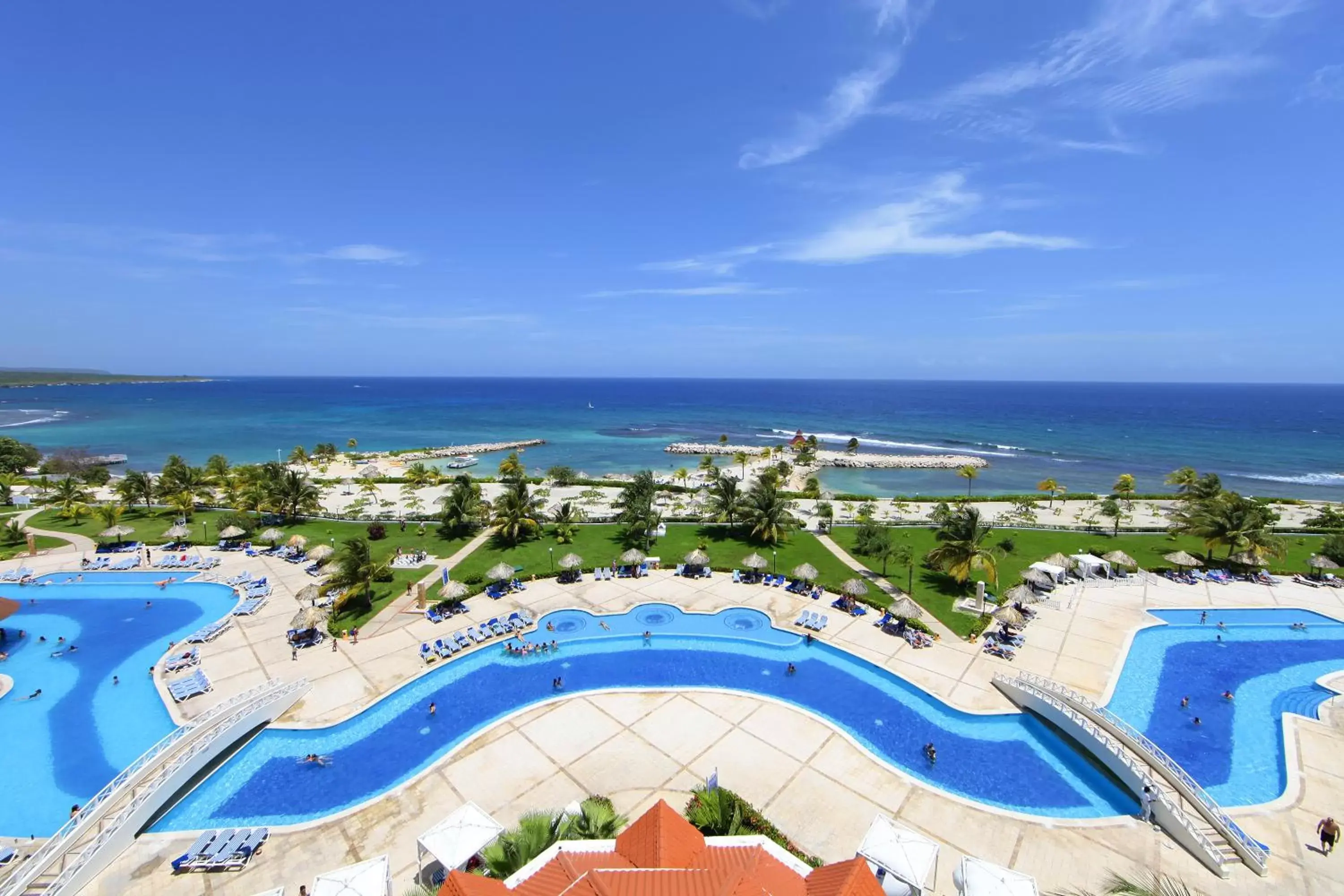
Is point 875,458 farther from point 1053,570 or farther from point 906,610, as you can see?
point 906,610

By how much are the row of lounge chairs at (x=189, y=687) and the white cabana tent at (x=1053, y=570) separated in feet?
139

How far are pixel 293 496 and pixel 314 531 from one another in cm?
434

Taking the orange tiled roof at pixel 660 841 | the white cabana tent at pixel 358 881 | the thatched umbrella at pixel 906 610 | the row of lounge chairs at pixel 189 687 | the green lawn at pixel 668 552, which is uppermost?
the orange tiled roof at pixel 660 841

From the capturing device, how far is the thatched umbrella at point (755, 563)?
3350 centimetres

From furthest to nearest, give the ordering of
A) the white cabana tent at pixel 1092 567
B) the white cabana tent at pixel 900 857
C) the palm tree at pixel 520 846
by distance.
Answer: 1. the white cabana tent at pixel 1092 567
2. the white cabana tent at pixel 900 857
3. the palm tree at pixel 520 846

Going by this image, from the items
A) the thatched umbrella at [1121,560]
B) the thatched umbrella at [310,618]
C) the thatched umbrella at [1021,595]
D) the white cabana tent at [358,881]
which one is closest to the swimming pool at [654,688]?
the white cabana tent at [358,881]

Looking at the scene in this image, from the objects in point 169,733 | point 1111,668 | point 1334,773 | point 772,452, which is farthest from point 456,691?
point 772,452

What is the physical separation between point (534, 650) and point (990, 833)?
1884cm

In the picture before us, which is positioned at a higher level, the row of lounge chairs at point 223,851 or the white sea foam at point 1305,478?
the white sea foam at point 1305,478

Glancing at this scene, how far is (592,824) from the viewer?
1370cm

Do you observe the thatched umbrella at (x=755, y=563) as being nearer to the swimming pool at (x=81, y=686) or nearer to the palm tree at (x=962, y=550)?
the palm tree at (x=962, y=550)

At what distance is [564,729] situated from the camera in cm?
1995

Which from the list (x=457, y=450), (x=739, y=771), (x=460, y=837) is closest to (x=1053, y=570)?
(x=739, y=771)

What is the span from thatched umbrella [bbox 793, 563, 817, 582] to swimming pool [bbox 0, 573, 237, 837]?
29.1 m
